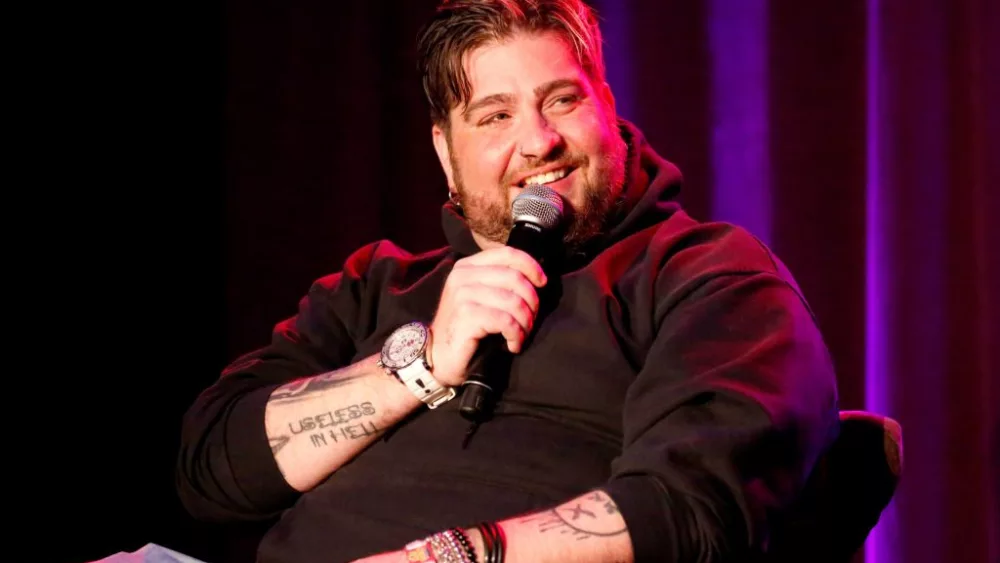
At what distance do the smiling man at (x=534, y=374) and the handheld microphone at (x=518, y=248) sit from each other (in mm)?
21

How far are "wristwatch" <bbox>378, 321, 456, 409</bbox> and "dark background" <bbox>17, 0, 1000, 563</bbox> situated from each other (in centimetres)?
125

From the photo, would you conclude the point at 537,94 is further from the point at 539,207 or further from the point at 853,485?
the point at 853,485

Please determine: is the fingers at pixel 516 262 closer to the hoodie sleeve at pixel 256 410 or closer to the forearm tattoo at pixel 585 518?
the forearm tattoo at pixel 585 518

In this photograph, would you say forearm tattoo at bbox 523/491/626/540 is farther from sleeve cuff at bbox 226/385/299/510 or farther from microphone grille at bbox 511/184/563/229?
sleeve cuff at bbox 226/385/299/510

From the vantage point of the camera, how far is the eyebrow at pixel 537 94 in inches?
64.4

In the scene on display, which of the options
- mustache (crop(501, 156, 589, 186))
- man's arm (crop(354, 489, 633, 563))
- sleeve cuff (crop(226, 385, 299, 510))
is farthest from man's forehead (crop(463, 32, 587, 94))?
man's arm (crop(354, 489, 633, 563))

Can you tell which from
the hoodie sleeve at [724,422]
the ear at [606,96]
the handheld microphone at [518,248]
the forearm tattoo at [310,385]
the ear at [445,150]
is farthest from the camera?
the ear at [445,150]

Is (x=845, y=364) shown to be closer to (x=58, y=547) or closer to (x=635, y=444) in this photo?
(x=635, y=444)

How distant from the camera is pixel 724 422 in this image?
3.94 ft

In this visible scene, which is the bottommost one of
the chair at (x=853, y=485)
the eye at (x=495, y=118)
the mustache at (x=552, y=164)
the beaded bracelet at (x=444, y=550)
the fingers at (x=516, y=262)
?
the chair at (x=853, y=485)

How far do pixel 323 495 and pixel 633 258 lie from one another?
1.90 feet

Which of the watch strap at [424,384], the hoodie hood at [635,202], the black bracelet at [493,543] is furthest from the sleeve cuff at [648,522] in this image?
the hoodie hood at [635,202]

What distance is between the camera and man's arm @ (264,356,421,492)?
152 centimetres

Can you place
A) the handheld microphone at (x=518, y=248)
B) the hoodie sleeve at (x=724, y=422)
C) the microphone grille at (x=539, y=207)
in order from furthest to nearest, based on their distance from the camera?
the microphone grille at (x=539, y=207)
the handheld microphone at (x=518, y=248)
the hoodie sleeve at (x=724, y=422)
